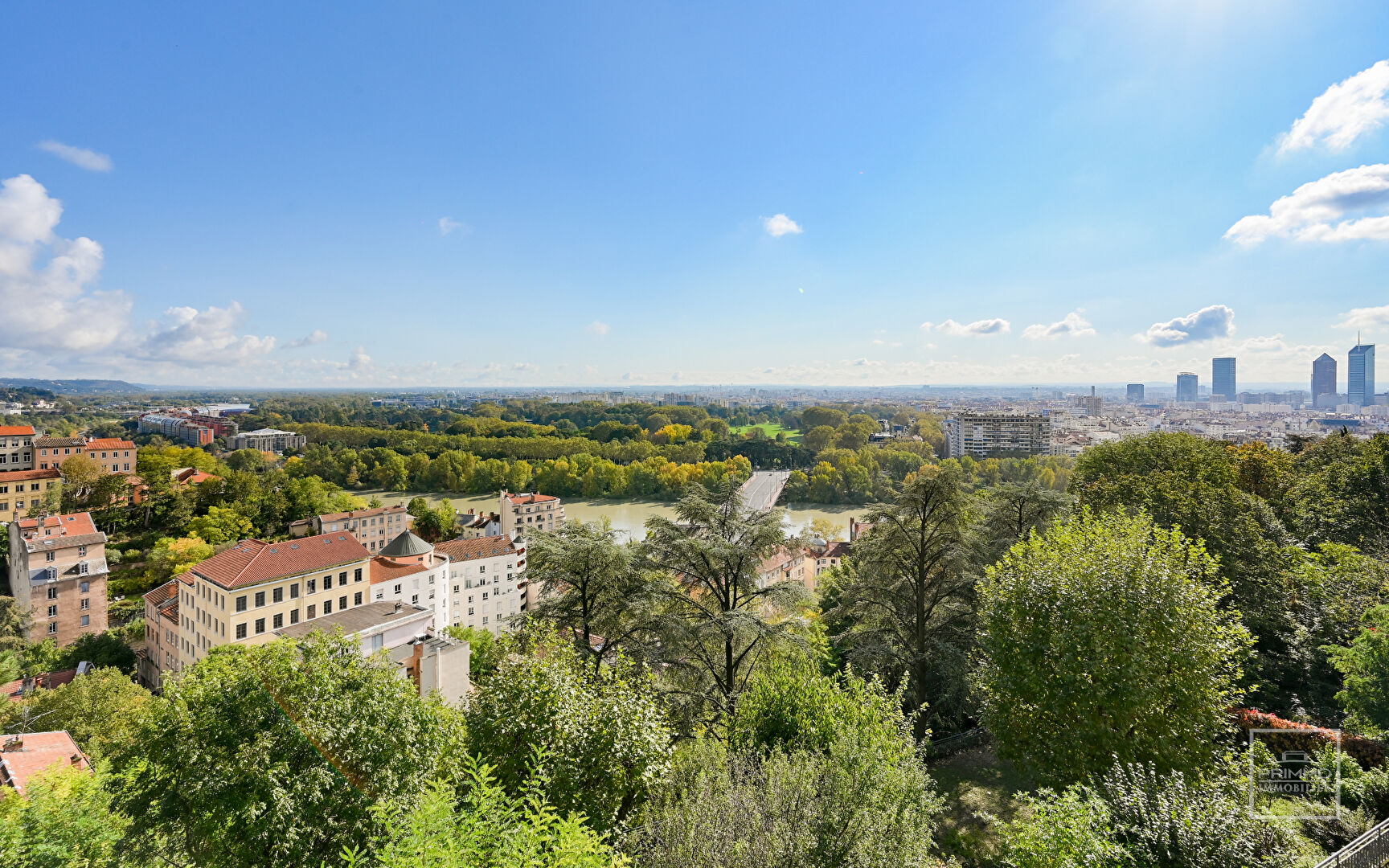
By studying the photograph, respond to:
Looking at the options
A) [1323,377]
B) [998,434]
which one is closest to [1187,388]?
[1323,377]

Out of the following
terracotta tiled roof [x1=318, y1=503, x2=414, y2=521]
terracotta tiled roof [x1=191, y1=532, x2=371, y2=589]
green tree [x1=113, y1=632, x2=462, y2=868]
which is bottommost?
terracotta tiled roof [x1=318, y1=503, x2=414, y2=521]

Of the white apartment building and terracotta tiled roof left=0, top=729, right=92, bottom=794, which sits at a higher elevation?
terracotta tiled roof left=0, top=729, right=92, bottom=794

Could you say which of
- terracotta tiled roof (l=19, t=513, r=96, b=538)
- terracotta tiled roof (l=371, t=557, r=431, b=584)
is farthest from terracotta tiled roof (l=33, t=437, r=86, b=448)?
terracotta tiled roof (l=371, t=557, r=431, b=584)

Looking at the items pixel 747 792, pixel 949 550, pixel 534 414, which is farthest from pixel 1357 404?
pixel 534 414

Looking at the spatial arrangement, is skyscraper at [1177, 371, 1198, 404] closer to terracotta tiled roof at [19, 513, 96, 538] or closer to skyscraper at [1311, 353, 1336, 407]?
skyscraper at [1311, 353, 1336, 407]

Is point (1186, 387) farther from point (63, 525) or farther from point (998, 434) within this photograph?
point (63, 525)
